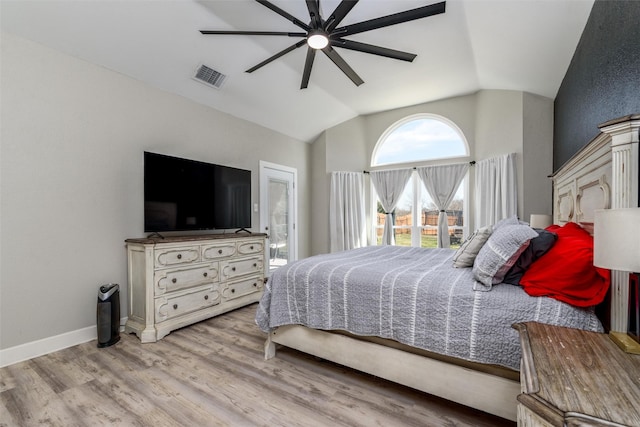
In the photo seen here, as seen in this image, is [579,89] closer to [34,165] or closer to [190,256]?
[190,256]

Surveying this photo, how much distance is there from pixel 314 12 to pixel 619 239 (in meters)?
1.97

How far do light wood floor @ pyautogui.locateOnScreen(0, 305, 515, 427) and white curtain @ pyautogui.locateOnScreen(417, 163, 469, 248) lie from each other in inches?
133

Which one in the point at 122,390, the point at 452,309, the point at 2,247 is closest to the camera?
the point at 452,309

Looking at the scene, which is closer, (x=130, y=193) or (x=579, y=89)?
(x=579, y=89)

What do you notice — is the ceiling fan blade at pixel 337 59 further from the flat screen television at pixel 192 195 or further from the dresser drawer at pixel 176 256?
the dresser drawer at pixel 176 256

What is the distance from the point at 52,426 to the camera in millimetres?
1531

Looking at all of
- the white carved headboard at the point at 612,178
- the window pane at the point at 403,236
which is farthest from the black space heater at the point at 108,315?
the window pane at the point at 403,236

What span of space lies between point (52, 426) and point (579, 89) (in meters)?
4.40

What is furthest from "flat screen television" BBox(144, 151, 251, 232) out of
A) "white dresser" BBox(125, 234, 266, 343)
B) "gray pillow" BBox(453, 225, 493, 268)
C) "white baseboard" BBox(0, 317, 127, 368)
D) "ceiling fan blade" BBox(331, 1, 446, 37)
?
"gray pillow" BBox(453, 225, 493, 268)

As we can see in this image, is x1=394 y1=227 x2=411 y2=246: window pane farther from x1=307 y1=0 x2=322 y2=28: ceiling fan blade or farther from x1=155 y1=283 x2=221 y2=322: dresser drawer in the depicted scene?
x1=307 y1=0 x2=322 y2=28: ceiling fan blade

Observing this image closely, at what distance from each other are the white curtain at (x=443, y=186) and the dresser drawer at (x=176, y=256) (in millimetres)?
3805

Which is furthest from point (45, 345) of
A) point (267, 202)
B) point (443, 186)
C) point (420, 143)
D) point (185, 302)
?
point (420, 143)

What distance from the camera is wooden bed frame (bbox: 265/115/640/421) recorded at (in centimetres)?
117

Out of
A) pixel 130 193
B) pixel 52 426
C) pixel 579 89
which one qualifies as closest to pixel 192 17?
pixel 130 193
